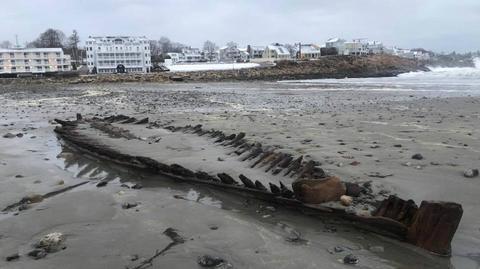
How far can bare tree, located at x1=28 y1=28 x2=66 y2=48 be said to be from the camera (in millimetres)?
145625

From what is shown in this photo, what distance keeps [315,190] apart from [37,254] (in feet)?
9.69

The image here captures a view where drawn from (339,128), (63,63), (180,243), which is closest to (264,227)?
(180,243)

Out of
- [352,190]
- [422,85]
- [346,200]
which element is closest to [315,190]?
[346,200]

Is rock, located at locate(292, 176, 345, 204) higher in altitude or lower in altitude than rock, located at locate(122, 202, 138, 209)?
higher

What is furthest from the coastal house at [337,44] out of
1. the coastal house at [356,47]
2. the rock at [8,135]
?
the rock at [8,135]

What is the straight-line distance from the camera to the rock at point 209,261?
157 inches

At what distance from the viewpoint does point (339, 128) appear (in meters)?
12.3

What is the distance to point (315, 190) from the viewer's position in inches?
206

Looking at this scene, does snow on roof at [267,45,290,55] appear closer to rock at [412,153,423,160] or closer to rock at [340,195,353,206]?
rock at [412,153,423,160]

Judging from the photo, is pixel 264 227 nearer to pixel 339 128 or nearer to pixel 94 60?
pixel 339 128

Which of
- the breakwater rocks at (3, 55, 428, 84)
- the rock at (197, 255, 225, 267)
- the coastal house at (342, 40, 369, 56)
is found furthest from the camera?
the coastal house at (342, 40, 369, 56)

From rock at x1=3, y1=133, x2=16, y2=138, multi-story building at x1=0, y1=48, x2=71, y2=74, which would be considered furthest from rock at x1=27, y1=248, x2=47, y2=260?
multi-story building at x1=0, y1=48, x2=71, y2=74

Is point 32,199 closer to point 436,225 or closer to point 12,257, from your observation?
point 12,257

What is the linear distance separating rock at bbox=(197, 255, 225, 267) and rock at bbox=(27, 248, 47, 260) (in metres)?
1.45
